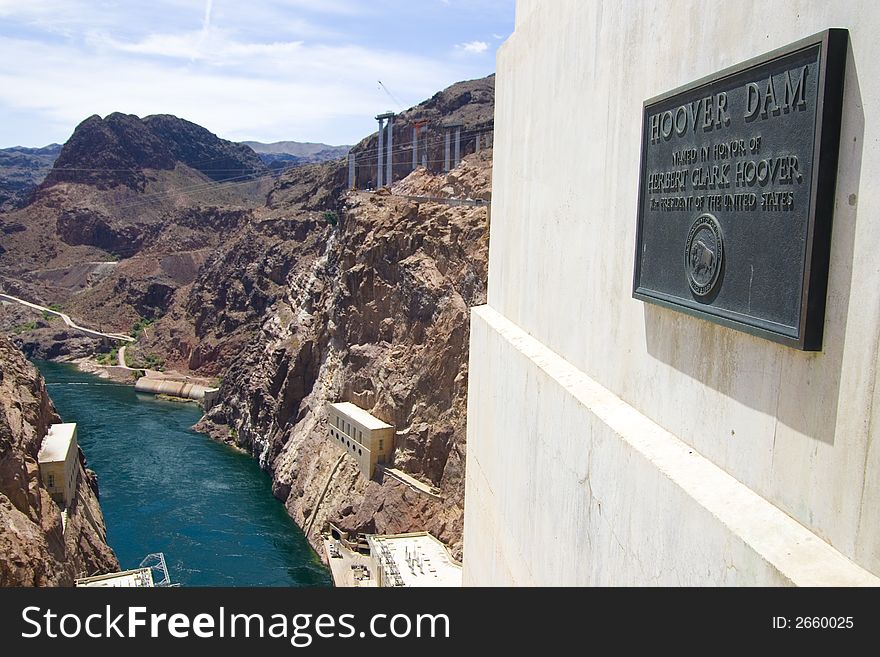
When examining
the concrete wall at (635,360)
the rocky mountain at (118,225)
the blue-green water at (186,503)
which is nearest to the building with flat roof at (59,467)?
the blue-green water at (186,503)

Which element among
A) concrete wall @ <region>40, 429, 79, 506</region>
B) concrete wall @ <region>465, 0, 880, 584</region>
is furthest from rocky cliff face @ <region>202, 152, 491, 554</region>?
concrete wall @ <region>465, 0, 880, 584</region>

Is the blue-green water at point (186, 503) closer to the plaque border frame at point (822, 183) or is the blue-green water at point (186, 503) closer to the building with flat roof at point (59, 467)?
the building with flat roof at point (59, 467)

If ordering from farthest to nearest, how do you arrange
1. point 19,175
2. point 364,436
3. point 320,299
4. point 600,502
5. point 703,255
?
point 19,175
point 320,299
point 364,436
point 600,502
point 703,255

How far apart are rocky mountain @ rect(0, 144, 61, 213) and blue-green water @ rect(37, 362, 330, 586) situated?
2589 inches

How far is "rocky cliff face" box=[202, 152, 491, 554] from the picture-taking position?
2992cm

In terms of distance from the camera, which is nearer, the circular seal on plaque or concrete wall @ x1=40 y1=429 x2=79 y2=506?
the circular seal on plaque

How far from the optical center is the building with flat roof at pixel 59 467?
25000 mm

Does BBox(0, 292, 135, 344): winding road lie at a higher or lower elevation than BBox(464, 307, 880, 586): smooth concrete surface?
lower

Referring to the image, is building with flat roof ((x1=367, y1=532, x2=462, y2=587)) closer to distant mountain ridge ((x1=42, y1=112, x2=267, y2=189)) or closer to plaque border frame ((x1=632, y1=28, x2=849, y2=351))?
plaque border frame ((x1=632, y1=28, x2=849, y2=351))

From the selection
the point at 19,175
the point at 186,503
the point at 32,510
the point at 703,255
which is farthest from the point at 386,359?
the point at 19,175

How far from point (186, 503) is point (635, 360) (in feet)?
111

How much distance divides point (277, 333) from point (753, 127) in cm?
4449

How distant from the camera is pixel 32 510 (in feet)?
68.9

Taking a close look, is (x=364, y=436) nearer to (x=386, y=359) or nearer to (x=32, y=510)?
(x=386, y=359)
